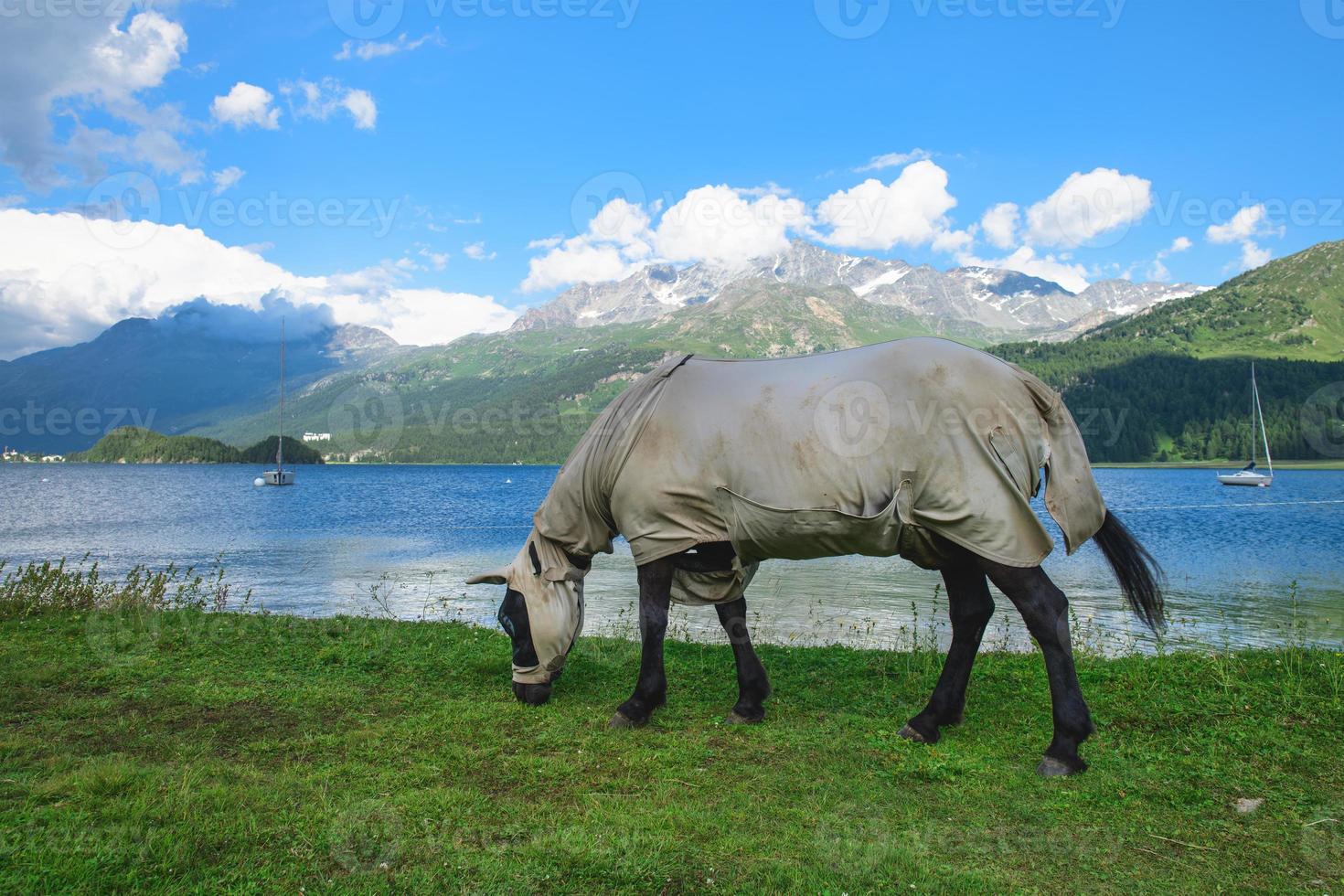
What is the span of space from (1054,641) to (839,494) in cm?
175

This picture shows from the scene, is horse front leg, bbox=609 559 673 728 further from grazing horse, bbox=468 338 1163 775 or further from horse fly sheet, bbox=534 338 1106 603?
horse fly sheet, bbox=534 338 1106 603

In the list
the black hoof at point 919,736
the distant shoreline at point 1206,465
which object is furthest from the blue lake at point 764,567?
the distant shoreline at point 1206,465

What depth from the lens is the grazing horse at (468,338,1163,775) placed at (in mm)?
5414

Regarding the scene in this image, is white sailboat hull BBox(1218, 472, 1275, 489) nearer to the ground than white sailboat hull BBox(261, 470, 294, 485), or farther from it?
nearer to the ground

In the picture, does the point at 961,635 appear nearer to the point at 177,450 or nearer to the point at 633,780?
the point at 633,780

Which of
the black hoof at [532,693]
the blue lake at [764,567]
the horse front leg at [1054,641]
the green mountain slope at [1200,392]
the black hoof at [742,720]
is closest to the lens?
the horse front leg at [1054,641]

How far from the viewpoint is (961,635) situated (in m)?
6.28

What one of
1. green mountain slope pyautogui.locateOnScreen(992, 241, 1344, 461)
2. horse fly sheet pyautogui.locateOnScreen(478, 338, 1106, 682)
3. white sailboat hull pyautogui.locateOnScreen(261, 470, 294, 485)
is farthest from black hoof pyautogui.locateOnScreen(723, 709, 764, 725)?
green mountain slope pyautogui.locateOnScreen(992, 241, 1344, 461)

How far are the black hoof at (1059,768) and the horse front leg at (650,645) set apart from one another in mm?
2743

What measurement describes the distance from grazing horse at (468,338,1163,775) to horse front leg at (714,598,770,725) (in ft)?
0.06

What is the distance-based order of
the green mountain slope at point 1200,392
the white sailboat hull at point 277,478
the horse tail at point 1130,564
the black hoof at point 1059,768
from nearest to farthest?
the black hoof at point 1059,768 → the horse tail at point 1130,564 → the white sailboat hull at point 277,478 → the green mountain slope at point 1200,392

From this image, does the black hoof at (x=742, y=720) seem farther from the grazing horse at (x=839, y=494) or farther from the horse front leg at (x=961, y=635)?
the horse front leg at (x=961, y=635)

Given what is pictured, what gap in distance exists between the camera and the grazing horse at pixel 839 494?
5414mm

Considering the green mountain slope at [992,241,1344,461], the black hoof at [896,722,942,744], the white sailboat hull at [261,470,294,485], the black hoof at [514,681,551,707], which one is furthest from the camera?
the green mountain slope at [992,241,1344,461]
